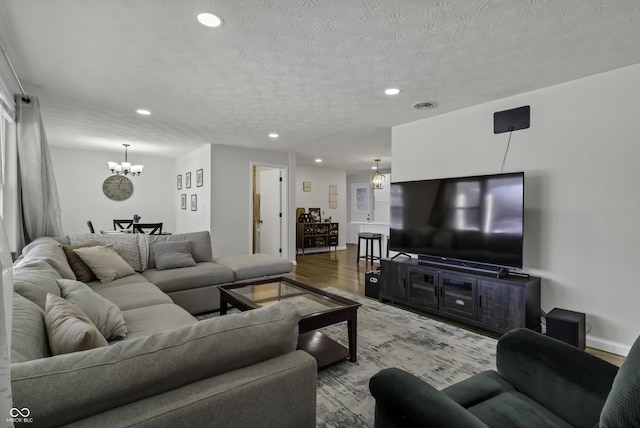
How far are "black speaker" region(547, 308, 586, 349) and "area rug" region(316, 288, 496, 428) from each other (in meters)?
0.49

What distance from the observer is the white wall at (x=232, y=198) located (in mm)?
5594

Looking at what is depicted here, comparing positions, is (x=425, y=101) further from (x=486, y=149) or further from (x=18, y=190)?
(x=18, y=190)

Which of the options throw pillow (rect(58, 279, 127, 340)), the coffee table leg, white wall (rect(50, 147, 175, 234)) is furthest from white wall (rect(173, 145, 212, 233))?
the coffee table leg

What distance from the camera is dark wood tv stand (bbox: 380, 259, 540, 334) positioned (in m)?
2.78

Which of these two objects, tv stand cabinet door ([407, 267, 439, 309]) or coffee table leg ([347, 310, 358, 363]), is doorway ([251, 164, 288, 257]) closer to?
tv stand cabinet door ([407, 267, 439, 309])

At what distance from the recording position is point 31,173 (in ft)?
10.3

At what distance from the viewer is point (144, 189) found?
707cm

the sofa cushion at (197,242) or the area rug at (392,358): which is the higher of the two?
the sofa cushion at (197,242)

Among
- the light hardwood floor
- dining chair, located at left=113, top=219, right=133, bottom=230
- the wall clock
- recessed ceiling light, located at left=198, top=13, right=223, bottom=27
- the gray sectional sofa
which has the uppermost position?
recessed ceiling light, located at left=198, top=13, right=223, bottom=27

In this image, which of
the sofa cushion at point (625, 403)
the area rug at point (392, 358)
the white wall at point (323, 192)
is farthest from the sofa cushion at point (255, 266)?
the white wall at point (323, 192)

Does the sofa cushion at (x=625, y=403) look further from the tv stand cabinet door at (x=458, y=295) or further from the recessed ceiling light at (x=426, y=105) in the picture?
the recessed ceiling light at (x=426, y=105)

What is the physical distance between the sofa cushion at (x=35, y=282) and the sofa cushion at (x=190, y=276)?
1.18 meters

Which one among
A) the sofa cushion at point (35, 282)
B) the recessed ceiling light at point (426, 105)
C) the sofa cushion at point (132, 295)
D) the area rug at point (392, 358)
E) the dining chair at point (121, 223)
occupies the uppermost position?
the recessed ceiling light at point (426, 105)

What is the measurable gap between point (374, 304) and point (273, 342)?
2.90 meters
